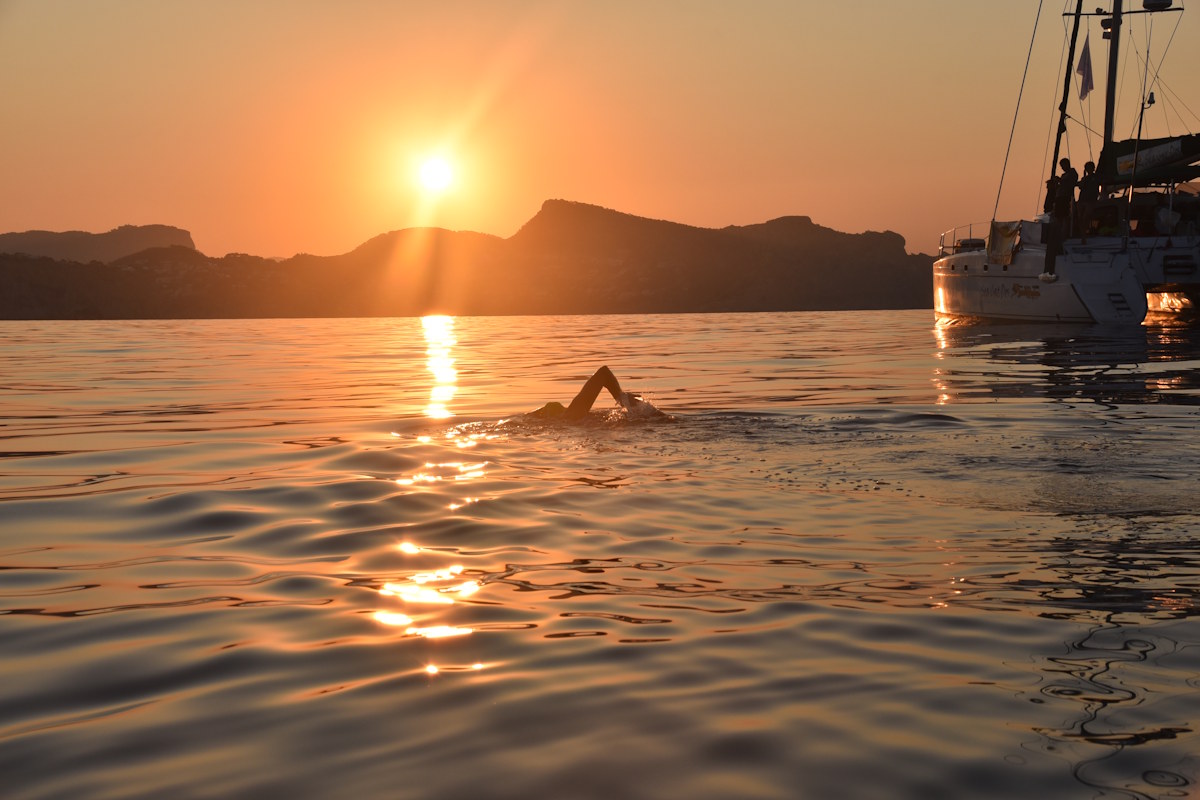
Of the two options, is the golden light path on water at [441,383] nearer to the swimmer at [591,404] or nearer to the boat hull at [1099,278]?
the swimmer at [591,404]

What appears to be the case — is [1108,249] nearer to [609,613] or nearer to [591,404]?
[591,404]

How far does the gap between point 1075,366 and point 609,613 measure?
2200cm

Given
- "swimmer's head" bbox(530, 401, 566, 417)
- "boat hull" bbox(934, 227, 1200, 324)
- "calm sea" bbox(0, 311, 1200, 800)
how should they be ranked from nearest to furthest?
"calm sea" bbox(0, 311, 1200, 800)
"swimmer's head" bbox(530, 401, 566, 417)
"boat hull" bbox(934, 227, 1200, 324)

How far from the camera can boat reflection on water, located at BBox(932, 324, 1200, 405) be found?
18266mm

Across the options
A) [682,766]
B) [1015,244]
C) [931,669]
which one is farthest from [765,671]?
[1015,244]

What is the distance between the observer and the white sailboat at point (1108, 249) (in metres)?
43.9

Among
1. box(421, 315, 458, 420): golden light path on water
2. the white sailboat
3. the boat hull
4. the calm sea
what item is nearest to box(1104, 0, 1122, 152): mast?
the white sailboat

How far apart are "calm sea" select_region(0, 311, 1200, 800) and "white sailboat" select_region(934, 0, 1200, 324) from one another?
112 feet

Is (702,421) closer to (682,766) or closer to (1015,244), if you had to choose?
(682,766)

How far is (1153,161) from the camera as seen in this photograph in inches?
1881

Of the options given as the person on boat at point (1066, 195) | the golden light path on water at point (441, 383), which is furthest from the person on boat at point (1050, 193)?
the golden light path on water at point (441, 383)

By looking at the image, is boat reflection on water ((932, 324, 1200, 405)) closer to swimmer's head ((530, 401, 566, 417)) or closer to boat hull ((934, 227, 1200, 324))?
boat hull ((934, 227, 1200, 324))

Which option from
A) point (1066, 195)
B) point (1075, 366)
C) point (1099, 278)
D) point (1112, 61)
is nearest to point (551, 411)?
point (1075, 366)

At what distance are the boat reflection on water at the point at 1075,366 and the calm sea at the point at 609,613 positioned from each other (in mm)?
5406
